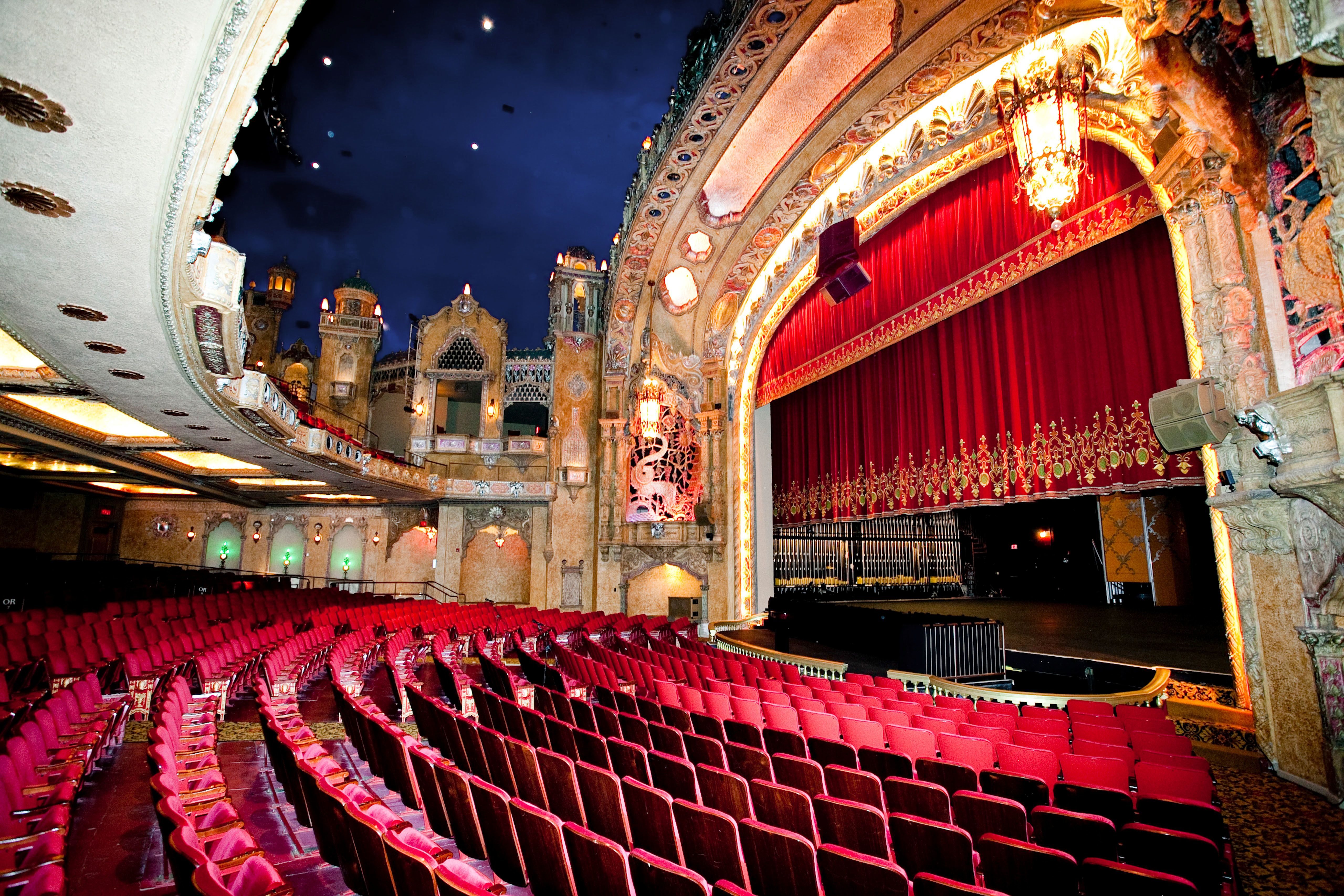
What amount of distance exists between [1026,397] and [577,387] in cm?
1235

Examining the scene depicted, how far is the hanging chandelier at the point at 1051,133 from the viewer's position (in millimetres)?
5941

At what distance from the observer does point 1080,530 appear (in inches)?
808

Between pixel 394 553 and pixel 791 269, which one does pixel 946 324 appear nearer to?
pixel 791 269

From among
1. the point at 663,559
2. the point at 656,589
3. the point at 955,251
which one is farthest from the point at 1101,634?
the point at 656,589

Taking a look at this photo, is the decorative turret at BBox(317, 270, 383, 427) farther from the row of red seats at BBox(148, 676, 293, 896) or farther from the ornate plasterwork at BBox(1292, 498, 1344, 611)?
the ornate plasterwork at BBox(1292, 498, 1344, 611)

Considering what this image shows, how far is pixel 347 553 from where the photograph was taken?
70.7ft

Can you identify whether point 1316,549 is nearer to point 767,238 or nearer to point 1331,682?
point 1331,682

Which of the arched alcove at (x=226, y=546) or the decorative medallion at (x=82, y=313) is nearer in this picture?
the decorative medallion at (x=82, y=313)

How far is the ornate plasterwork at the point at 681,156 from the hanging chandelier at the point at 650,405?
281 cm

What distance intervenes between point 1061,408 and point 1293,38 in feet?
23.7

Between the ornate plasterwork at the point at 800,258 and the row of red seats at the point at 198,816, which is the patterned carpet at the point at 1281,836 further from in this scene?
the row of red seats at the point at 198,816

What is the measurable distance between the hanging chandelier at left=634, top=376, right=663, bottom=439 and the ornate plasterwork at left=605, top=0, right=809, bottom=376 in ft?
9.23

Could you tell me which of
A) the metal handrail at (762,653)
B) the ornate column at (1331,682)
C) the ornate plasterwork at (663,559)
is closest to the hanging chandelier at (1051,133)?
the ornate column at (1331,682)

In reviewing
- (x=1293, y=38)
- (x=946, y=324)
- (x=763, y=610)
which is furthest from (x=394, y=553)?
(x=1293, y=38)
